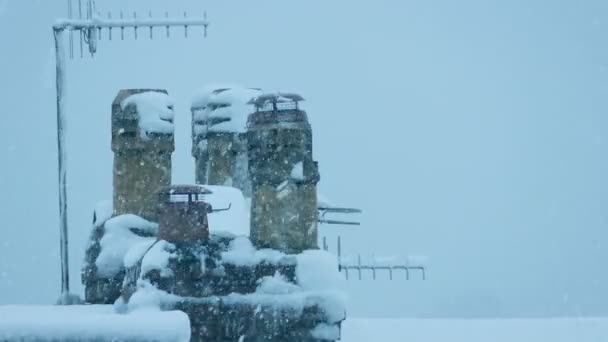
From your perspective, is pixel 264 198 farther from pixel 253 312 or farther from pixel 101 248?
pixel 101 248

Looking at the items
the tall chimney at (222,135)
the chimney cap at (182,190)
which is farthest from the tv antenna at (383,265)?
the chimney cap at (182,190)

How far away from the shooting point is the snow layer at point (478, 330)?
9133mm

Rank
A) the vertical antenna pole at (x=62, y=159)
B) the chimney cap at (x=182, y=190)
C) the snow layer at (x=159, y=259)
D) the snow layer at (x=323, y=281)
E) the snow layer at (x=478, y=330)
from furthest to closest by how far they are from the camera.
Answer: the vertical antenna pole at (x=62, y=159) → the snow layer at (x=478, y=330) → the chimney cap at (x=182, y=190) → the snow layer at (x=323, y=281) → the snow layer at (x=159, y=259)

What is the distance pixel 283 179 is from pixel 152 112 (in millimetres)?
2458

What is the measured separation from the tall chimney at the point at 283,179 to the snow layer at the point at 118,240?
1.87 m

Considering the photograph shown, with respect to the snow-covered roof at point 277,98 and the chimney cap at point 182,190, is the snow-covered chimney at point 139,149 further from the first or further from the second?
the snow-covered roof at point 277,98

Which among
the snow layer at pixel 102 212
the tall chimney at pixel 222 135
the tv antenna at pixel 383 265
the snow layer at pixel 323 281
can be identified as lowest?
the tv antenna at pixel 383 265

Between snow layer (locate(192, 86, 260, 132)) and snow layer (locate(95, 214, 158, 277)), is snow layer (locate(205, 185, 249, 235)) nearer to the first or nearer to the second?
snow layer (locate(95, 214, 158, 277))

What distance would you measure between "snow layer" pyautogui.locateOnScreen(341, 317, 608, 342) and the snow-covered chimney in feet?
9.08

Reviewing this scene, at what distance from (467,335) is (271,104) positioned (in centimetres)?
334

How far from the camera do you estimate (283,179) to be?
8.19 meters

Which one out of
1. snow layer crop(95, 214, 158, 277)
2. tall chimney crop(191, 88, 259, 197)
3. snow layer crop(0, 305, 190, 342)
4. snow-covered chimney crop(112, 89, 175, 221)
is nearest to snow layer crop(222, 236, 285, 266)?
snow layer crop(95, 214, 158, 277)

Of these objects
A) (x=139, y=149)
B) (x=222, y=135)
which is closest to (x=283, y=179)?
(x=139, y=149)

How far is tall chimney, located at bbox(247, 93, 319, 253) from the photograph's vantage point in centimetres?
820
